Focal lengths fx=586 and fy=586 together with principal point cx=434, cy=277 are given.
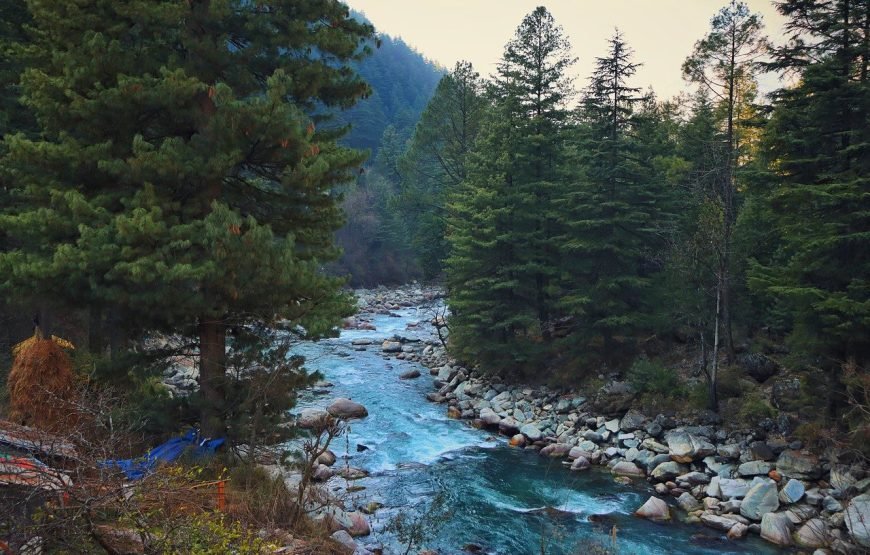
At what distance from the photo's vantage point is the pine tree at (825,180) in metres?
12.5

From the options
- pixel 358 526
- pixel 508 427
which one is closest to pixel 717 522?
pixel 508 427

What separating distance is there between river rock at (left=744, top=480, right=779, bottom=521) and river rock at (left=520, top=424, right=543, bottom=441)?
5.99 metres

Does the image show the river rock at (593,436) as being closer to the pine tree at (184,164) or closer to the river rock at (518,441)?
the river rock at (518,441)

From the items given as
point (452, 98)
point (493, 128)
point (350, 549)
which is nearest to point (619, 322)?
point (493, 128)

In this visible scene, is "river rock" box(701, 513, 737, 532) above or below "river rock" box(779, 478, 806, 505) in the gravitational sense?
below

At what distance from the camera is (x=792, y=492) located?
41.0ft

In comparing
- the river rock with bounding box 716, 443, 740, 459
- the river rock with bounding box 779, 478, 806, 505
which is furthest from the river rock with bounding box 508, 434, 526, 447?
the river rock with bounding box 779, 478, 806, 505

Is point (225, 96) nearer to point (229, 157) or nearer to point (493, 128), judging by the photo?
point (229, 157)

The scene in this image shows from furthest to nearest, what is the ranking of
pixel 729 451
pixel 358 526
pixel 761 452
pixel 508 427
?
pixel 508 427, pixel 729 451, pixel 761 452, pixel 358 526

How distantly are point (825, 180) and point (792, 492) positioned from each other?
6.96 meters

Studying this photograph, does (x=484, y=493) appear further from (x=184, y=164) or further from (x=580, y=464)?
(x=184, y=164)

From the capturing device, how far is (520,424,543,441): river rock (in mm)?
17397

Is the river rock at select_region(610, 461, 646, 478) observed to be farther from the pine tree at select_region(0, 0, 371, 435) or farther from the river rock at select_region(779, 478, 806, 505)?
the pine tree at select_region(0, 0, 371, 435)

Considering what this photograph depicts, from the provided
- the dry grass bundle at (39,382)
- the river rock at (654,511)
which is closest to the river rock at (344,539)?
the dry grass bundle at (39,382)
